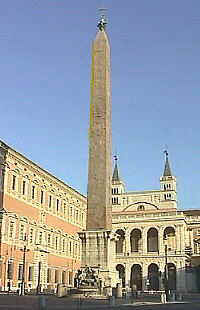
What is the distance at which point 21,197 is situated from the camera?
145 feet

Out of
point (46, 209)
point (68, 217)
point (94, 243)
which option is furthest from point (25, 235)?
point (94, 243)

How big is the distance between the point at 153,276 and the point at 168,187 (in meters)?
28.0

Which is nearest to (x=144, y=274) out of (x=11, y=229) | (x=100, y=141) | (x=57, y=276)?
(x=57, y=276)

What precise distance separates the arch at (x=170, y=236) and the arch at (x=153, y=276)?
10.6 ft

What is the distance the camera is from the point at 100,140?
26.7m

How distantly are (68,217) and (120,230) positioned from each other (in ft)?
33.9

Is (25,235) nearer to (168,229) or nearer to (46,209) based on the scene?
(46,209)

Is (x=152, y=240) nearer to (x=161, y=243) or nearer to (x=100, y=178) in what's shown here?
(x=161, y=243)

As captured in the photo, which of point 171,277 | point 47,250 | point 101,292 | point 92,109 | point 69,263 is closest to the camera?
point 101,292

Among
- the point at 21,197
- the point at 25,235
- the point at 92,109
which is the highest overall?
the point at 92,109

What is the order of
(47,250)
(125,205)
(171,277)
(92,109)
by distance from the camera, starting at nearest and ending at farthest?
(92,109)
(47,250)
(171,277)
(125,205)

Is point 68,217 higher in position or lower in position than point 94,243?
higher

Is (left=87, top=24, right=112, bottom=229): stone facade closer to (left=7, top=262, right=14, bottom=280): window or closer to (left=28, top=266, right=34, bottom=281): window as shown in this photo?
(left=7, top=262, right=14, bottom=280): window

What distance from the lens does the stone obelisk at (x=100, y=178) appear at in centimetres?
2542
